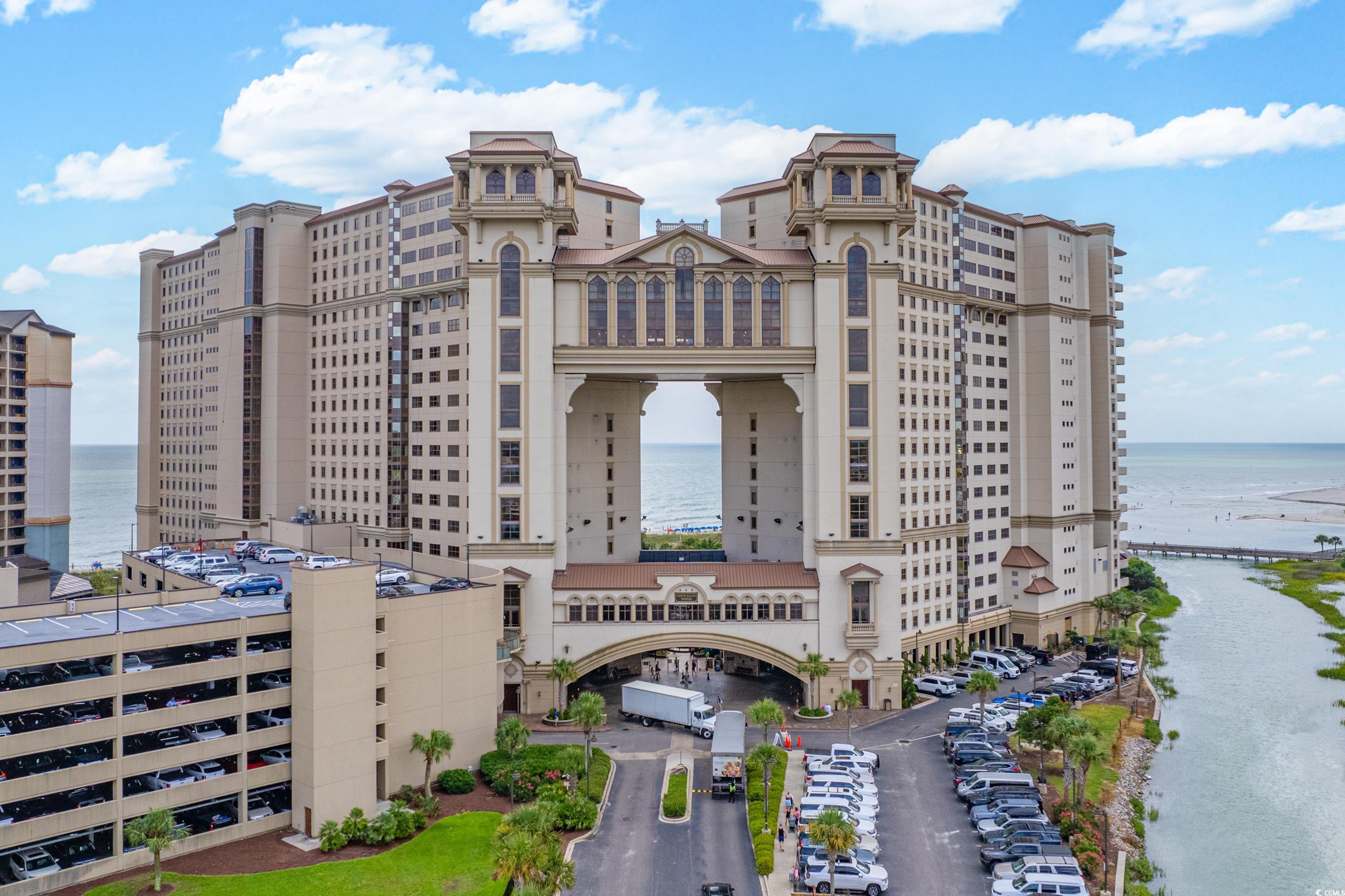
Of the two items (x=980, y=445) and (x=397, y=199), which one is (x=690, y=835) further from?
(x=397, y=199)

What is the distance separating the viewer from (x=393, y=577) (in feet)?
188

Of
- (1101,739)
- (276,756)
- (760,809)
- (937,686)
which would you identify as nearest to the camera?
(276,756)

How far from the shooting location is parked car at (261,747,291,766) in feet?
143

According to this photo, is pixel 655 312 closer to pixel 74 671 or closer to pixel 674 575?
pixel 674 575

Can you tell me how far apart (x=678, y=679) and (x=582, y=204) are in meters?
43.6

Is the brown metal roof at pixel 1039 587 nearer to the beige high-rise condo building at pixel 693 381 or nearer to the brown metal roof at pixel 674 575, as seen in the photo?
the beige high-rise condo building at pixel 693 381

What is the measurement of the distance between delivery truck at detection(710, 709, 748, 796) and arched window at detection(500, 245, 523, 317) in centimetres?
3497

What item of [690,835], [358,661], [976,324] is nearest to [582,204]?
[976,324]

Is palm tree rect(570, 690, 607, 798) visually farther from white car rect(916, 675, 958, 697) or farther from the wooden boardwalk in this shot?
the wooden boardwalk

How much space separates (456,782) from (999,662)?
5136cm

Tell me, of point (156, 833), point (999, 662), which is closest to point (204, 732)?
point (156, 833)

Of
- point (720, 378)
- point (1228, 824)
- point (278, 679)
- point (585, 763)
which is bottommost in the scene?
point (1228, 824)

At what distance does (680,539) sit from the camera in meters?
165

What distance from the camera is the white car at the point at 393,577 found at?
5543cm
